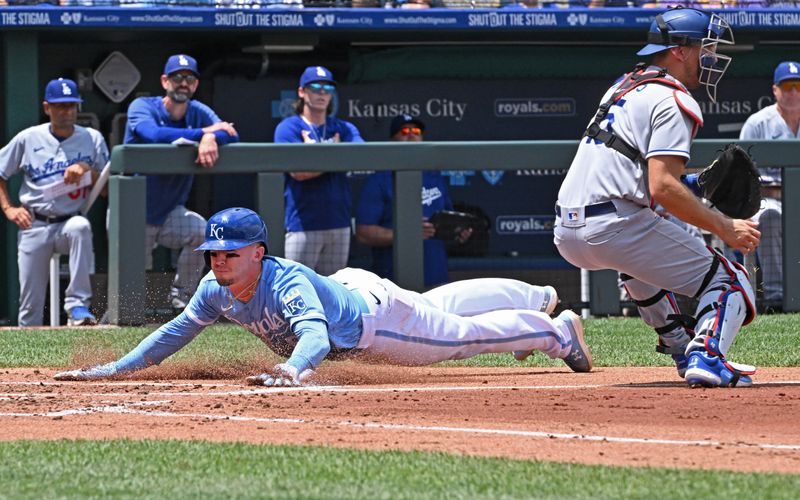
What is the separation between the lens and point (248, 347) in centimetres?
808

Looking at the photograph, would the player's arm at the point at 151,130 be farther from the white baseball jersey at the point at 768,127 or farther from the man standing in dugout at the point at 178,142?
the white baseball jersey at the point at 768,127

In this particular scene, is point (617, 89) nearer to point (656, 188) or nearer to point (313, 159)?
point (656, 188)

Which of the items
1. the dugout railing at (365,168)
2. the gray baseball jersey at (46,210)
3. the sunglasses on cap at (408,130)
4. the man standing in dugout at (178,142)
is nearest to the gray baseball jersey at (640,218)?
the dugout railing at (365,168)

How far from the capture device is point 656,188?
5711 millimetres

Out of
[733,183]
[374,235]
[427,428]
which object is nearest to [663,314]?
[733,183]

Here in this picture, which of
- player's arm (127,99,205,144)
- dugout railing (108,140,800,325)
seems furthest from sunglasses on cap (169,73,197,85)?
dugout railing (108,140,800,325)

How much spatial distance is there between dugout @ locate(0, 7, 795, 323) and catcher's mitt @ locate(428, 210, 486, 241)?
60cm

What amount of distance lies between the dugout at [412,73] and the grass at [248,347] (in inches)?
72.6

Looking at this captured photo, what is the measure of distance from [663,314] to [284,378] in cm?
173

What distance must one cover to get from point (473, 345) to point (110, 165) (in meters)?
4.03

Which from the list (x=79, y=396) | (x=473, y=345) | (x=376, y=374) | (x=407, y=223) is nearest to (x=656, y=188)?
(x=473, y=345)

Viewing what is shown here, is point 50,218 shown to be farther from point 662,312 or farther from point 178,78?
point 662,312

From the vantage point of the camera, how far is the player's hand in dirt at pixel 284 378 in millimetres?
5777

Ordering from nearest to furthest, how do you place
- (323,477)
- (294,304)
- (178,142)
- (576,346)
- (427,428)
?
(323,477) < (427,428) < (294,304) < (576,346) < (178,142)
